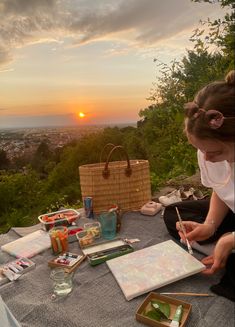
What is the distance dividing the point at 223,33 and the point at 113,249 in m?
2.00

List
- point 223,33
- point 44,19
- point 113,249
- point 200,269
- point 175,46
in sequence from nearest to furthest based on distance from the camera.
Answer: point 200,269 → point 113,249 → point 223,33 → point 44,19 → point 175,46

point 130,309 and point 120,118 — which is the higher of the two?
→ point 120,118

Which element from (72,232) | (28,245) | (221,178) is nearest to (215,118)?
(221,178)

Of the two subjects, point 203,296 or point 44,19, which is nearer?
point 203,296

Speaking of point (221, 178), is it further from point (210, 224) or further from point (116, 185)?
point (116, 185)

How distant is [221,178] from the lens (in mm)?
1435

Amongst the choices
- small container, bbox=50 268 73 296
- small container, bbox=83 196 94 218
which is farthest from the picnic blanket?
small container, bbox=83 196 94 218

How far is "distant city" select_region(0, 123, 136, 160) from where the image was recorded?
3215 millimetres

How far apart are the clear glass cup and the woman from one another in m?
0.40

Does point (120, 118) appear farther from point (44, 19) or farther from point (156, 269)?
point (156, 269)

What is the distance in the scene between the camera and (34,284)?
136 centimetres

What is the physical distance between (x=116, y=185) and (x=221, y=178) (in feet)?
2.98

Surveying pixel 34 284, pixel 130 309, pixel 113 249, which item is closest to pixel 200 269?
pixel 130 309

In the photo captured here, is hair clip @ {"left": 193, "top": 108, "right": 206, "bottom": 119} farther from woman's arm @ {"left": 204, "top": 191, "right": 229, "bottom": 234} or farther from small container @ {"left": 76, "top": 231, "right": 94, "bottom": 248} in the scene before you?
small container @ {"left": 76, "top": 231, "right": 94, "bottom": 248}
